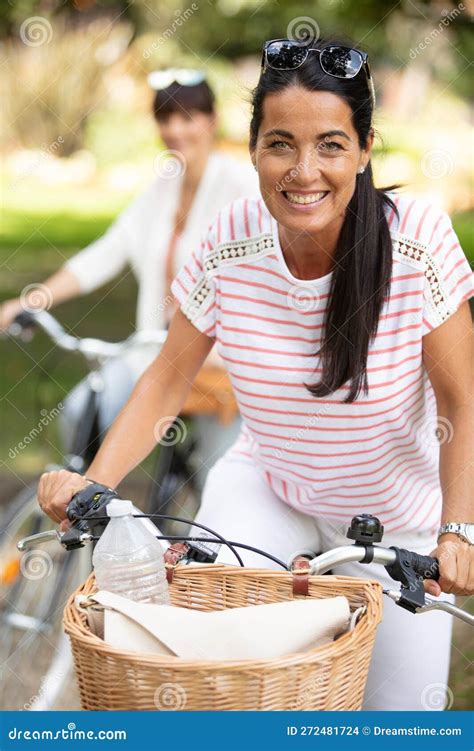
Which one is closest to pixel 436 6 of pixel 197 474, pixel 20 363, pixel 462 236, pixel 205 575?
pixel 462 236

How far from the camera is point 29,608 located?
4.05m

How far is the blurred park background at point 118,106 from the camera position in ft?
37.8

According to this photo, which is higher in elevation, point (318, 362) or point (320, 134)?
point (320, 134)

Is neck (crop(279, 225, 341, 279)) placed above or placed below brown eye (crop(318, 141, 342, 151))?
below

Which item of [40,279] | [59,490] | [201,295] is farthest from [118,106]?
[59,490]

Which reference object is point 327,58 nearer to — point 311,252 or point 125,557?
point 311,252

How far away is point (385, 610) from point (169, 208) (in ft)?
9.23

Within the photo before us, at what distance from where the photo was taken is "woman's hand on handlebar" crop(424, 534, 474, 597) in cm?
185

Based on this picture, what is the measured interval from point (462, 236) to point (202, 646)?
9399 mm

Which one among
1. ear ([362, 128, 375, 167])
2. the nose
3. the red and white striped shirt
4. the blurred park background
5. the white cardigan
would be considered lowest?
the red and white striped shirt

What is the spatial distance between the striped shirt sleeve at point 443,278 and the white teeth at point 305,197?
0.26m

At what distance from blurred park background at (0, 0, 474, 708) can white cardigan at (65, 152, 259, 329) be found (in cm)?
514

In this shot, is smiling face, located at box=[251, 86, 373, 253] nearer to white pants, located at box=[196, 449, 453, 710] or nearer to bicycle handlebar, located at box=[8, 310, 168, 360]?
white pants, located at box=[196, 449, 453, 710]

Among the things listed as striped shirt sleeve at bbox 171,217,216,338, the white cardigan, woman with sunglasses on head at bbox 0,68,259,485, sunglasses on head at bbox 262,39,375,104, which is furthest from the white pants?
the white cardigan
